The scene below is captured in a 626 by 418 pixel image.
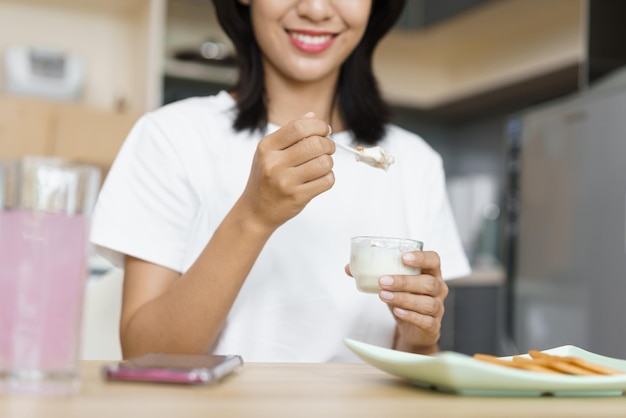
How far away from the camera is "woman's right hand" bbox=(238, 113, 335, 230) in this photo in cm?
101

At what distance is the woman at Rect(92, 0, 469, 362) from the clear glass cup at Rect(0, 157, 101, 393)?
474 millimetres

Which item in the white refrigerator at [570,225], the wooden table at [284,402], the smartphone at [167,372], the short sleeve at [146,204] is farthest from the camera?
the white refrigerator at [570,225]

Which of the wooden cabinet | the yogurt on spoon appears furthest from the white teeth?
the wooden cabinet

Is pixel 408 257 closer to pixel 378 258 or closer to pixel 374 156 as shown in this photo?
pixel 378 258

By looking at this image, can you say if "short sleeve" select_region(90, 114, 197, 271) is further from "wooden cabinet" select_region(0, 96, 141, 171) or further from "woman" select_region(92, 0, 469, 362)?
"wooden cabinet" select_region(0, 96, 141, 171)

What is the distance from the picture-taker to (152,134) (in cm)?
142

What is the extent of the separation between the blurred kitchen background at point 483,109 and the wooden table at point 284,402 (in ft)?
5.40

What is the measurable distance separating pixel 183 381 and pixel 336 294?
2.48ft

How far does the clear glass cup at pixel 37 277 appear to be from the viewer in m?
0.61

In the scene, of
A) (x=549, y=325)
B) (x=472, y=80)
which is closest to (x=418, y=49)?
(x=472, y=80)

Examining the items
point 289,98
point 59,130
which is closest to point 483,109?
point 59,130

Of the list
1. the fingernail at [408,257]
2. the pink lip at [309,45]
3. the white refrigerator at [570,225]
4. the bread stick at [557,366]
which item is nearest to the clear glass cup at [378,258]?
the fingernail at [408,257]

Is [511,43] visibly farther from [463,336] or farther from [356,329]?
[356,329]

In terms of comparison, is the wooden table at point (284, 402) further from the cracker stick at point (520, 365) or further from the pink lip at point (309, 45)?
the pink lip at point (309, 45)
